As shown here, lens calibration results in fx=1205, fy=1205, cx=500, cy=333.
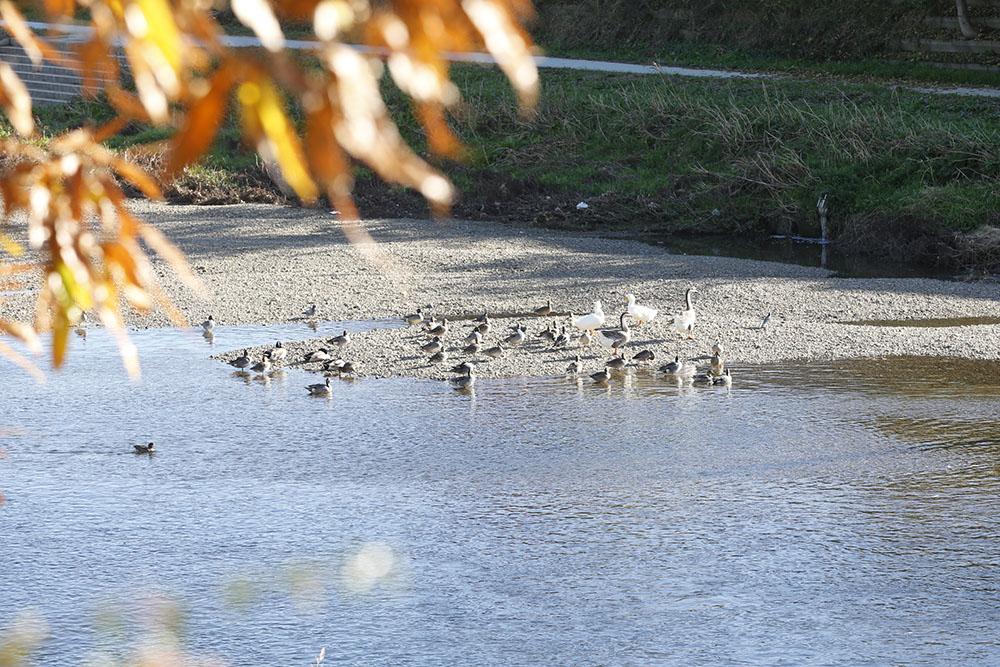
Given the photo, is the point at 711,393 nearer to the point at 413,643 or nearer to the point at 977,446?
the point at 977,446

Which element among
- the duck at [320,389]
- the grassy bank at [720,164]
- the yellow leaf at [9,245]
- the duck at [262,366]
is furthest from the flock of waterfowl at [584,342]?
the yellow leaf at [9,245]

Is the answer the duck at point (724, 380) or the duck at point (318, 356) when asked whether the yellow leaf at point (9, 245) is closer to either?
the duck at point (724, 380)

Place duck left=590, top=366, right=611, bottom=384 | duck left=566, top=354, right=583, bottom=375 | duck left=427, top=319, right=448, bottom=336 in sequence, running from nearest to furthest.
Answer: duck left=590, top=366, right=611, bottom=384 → duck left=566, top=354, right=583, bottom=375 → duck left=427, top=319, right=448, bottom=336

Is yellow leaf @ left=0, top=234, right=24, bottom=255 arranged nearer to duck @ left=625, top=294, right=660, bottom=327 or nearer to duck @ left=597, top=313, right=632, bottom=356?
duck @ left=597, top=313, right=632, bottom=356

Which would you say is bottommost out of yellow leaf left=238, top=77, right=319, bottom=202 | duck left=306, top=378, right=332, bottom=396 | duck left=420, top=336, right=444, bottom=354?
duck left=306, top=378, right=332, bottom=396

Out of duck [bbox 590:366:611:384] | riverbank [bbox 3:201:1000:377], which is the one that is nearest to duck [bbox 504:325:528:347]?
riverbank [bbox 3:201:1000:377]

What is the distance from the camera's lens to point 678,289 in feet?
53.3

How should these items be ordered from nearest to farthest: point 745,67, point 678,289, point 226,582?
point 226,582, point 678,289, point 745,67

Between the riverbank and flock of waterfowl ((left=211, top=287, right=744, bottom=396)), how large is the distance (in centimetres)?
11

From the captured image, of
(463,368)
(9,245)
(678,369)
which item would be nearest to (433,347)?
(463,368)

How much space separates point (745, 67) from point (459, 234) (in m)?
13.1

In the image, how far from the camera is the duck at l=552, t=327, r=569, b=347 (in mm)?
13289

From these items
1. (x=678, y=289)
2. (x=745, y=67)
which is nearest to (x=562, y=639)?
(x=678, y=289)

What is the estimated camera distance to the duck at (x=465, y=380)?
11.9 m
